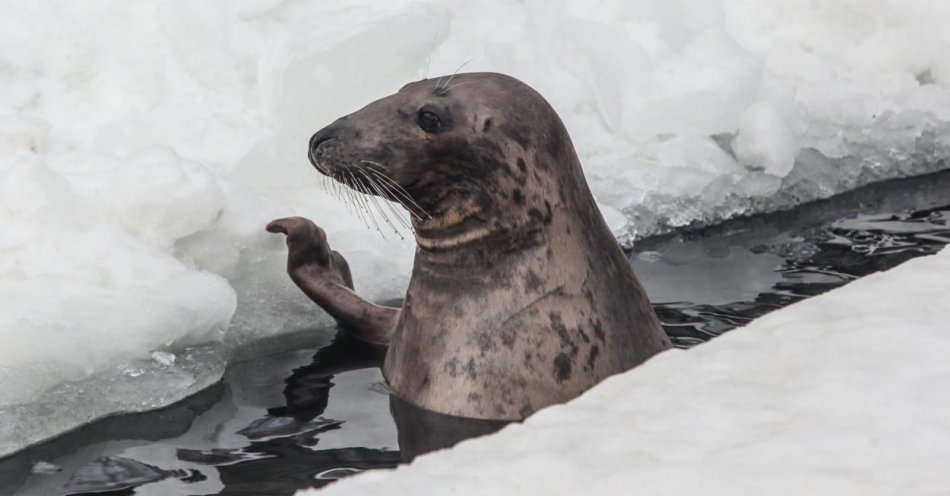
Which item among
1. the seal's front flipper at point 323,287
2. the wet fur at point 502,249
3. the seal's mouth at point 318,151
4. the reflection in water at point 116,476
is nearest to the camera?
the reflection in water at point 116,476

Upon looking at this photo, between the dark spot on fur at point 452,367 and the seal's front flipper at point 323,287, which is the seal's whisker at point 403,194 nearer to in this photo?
the dark spot on fur at point 452,367

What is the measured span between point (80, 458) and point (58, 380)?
19.4 inches

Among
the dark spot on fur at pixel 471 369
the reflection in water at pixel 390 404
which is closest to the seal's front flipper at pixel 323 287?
the reflection in water at pixel 390 404

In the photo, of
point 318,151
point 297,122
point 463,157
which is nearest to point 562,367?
point 463,157

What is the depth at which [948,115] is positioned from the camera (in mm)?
8312

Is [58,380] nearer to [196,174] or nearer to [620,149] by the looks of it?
[196,174]

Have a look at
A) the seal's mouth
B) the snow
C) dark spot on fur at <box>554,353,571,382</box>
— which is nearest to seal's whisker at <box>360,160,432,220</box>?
the seal's mouth

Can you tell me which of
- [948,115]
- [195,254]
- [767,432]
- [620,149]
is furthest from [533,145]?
[948,115]

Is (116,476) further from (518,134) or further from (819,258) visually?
(819,258)

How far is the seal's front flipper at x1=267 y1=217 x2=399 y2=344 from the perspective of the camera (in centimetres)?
539

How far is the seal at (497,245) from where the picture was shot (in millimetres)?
4567

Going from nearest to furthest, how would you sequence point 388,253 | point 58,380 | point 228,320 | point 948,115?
point 58,380, point 228,320, point 388,253, point 948,115

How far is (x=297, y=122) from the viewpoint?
21.9 ft

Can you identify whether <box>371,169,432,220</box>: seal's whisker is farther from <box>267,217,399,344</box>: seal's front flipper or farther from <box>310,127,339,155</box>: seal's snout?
<box>267,217,399,344</box>: seal's front flipper
